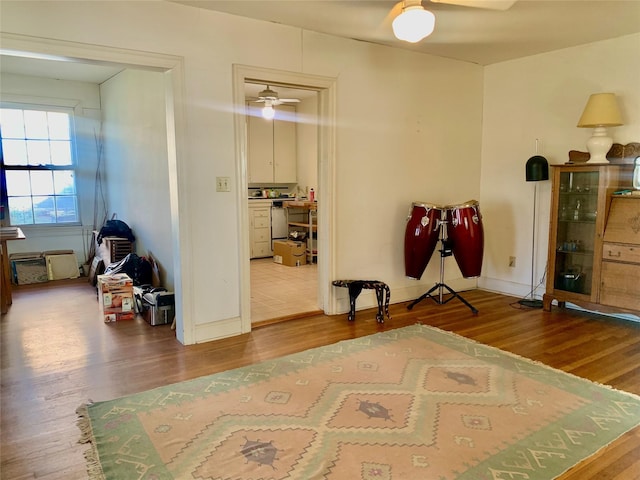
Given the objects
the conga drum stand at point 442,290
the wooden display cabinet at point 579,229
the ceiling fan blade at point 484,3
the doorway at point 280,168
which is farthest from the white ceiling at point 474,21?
the doorway at point 280,168

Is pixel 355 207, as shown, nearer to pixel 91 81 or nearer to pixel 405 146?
pixel 405 146

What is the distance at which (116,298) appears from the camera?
3961mm

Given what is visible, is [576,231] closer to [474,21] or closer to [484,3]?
[474,21]

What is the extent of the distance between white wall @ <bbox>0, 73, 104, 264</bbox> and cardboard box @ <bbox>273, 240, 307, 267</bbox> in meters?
2.63

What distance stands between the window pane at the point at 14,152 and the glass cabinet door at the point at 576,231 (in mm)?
6403

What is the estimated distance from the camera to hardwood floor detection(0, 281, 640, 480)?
1.99m

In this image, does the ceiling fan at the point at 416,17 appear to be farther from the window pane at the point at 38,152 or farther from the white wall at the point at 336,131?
the window pane at the point at 38,152

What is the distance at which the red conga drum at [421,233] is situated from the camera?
4039 mm

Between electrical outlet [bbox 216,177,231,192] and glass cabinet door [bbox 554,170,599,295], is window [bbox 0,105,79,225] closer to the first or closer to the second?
electrical outlet [bbox 216,177,231,192]

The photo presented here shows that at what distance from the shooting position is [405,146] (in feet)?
14.2

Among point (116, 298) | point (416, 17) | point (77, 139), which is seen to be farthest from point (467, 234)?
point (77, 139)

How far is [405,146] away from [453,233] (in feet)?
3.21

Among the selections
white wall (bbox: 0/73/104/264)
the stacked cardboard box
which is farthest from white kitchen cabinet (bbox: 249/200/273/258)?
the stacked cardboard box

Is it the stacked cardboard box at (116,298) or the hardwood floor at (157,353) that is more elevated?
the stacked cardboard box at (116,298)
